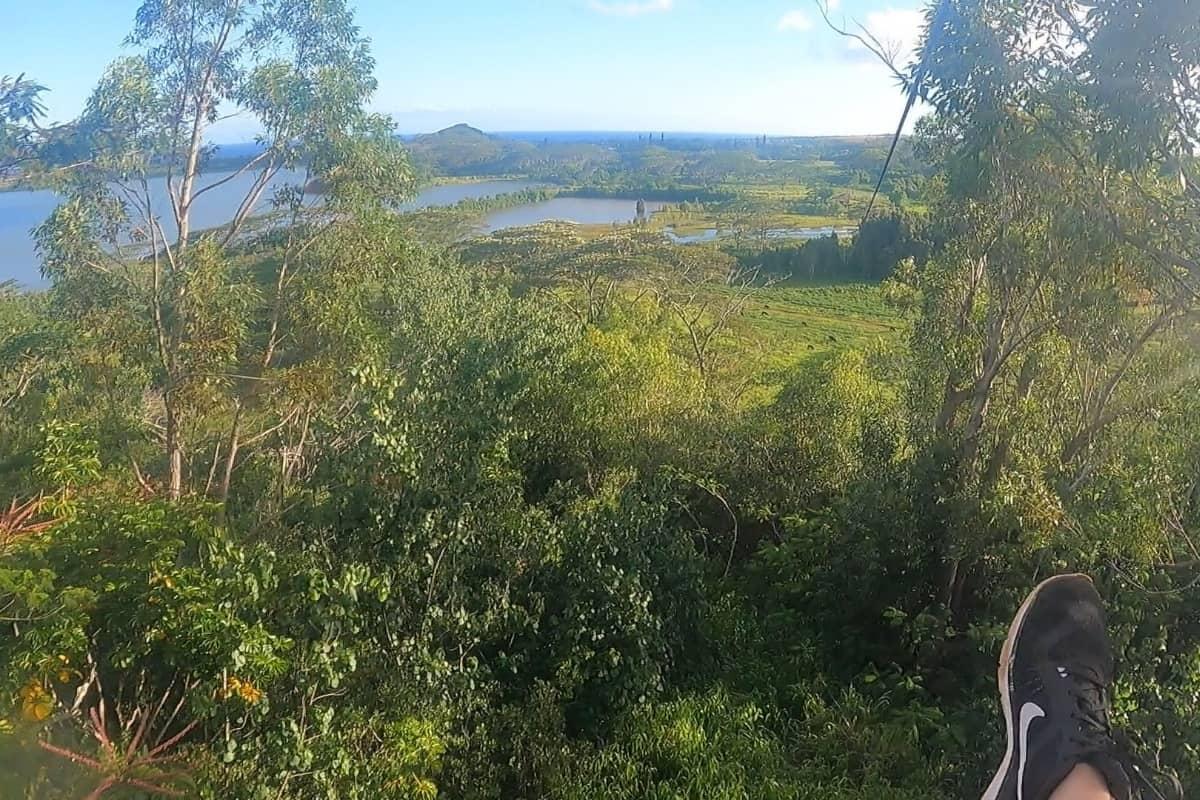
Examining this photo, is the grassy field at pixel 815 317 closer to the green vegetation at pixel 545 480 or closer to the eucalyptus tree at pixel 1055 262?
the green vegetation at pixel 545 480

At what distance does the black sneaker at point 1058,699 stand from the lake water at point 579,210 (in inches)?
1744

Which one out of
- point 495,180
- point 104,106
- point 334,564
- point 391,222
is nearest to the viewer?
point 334,564

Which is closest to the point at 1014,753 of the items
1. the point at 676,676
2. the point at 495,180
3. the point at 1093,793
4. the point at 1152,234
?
the point at 1093,793

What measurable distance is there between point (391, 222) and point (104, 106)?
271cm

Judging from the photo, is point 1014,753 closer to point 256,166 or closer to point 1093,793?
point 1093,793

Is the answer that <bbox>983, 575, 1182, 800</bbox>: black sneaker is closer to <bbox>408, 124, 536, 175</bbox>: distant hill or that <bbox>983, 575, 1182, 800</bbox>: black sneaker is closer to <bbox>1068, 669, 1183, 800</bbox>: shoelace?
<bbox>1068, 669, 1183, 800</bbox>: shoelace

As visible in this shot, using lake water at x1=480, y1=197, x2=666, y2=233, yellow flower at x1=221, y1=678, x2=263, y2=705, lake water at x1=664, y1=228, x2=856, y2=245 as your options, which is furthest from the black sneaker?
lake water at x1=480, y1=197, x2=666, y2=233

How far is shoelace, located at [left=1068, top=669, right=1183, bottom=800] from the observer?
2.51 m

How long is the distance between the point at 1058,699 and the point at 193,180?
307 inches

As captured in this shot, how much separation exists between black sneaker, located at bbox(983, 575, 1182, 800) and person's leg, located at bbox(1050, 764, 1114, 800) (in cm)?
2

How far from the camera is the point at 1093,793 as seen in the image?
95.7 inches

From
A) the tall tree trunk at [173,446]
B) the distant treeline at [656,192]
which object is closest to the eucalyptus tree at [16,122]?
the tall tree trunk at [173,446]

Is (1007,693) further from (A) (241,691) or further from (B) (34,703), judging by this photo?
(B) (34,703)

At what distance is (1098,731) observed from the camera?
261 cm
